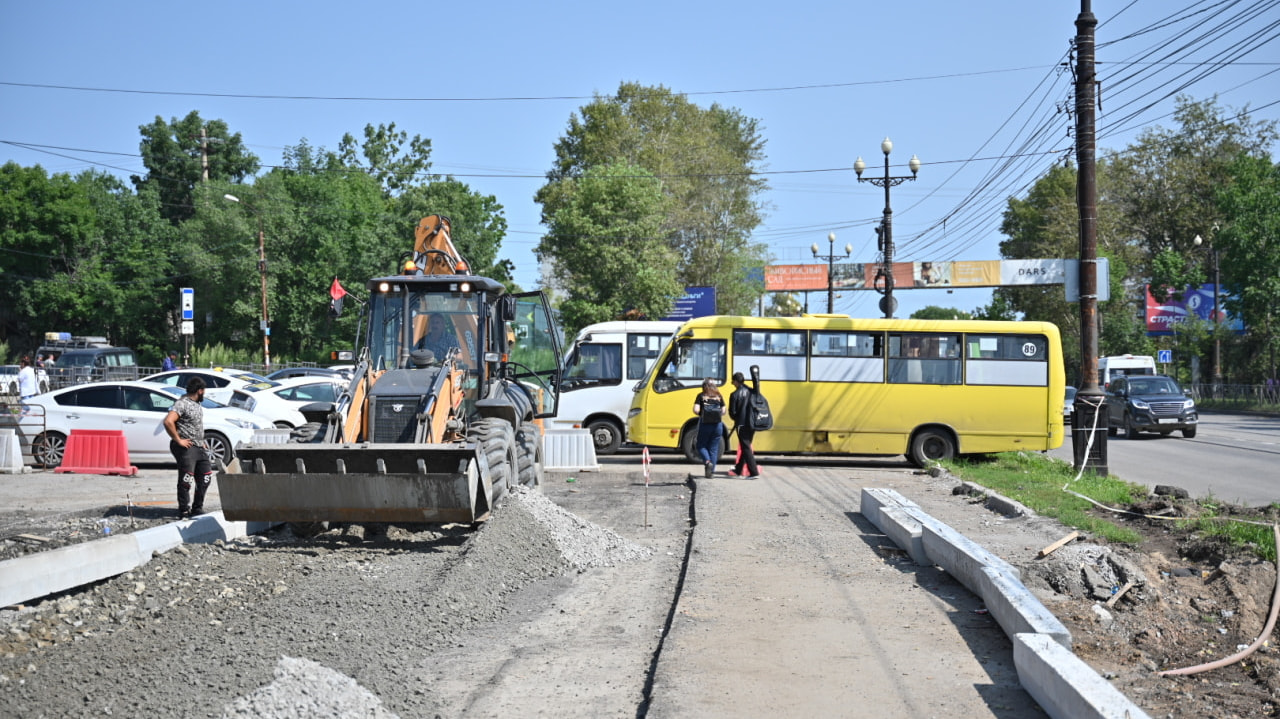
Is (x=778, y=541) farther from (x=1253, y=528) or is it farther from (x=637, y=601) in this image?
(x=1253, y=528)

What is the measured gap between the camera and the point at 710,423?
708 inches

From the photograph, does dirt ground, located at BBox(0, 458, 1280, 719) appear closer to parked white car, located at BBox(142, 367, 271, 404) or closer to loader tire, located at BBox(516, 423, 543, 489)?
loader tire, located at BBox(516, 423, 543, 489)

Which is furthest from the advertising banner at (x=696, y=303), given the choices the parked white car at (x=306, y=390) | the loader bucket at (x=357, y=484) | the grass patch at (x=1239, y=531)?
the loader bucket at (x=357, y=484)

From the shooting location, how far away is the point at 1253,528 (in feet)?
31.7

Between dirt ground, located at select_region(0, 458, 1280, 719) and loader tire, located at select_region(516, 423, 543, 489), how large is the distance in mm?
2045

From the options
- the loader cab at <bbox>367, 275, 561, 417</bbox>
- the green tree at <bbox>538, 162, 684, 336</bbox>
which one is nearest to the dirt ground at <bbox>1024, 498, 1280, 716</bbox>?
the loader cab at <bbox>367, 275, 561, 417</bbox>

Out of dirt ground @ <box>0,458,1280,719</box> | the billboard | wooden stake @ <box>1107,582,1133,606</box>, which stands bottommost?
dirt ground @ <box>0,458,1280,719</box>

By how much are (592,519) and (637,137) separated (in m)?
40.9

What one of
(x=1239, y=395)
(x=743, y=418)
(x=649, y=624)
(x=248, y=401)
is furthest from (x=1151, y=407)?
(x=649, y=624)

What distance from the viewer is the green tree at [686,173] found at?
51594mm

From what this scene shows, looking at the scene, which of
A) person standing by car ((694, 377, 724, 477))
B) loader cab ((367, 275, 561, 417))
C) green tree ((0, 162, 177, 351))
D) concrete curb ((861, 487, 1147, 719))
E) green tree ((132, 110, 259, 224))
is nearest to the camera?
concrete curb ((861, 487, 1147, 719))

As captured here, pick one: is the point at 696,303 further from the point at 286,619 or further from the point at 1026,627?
the point at 1026,627

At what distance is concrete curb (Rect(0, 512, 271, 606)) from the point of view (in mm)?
7742

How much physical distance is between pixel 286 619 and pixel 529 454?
5.93 m
